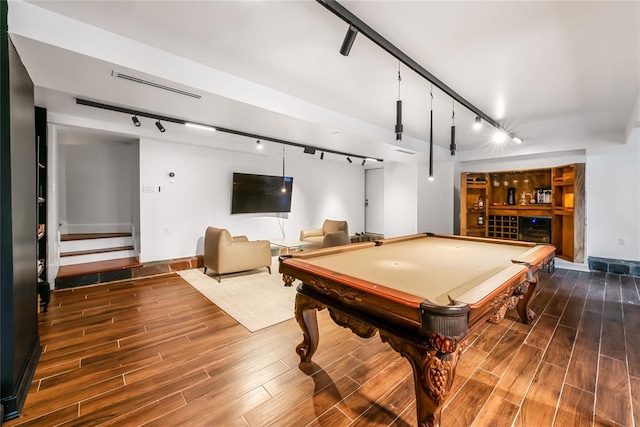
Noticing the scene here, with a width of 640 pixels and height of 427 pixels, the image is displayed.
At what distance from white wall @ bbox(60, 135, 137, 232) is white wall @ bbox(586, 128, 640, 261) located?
357 inches

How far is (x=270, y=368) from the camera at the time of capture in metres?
2.19

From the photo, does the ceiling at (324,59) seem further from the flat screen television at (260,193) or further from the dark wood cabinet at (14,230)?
the flat screen television at (260,193)

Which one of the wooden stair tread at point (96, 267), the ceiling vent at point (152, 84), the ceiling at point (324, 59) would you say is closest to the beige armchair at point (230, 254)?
the wooden stair tread at point (96, 267)

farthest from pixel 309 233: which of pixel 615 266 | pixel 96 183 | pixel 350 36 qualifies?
pixel 615 266

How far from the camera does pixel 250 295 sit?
152 inches

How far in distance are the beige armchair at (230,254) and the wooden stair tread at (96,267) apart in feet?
4.29

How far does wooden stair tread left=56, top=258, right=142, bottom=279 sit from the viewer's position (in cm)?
423

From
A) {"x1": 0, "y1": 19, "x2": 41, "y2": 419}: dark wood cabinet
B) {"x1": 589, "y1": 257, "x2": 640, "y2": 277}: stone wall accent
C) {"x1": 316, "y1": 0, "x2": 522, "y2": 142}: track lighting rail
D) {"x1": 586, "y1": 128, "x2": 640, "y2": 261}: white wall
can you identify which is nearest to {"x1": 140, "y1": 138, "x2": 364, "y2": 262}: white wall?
{"x1": 0, "y1": 19, "x2": 41, "y2": 419}: dark wood cabinet

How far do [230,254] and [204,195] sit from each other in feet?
6.39

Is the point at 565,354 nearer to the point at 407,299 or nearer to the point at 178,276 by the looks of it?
the point at 407,299

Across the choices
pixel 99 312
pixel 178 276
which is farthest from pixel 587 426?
pixel 178 276

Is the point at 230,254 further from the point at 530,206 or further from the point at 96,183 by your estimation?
the point at 530,206

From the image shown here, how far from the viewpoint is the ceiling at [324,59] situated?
6.07 feet

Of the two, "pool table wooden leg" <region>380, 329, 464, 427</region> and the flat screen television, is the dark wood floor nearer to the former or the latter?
"pool table wooden leg" <region>380, 329, 464, 427</region>
